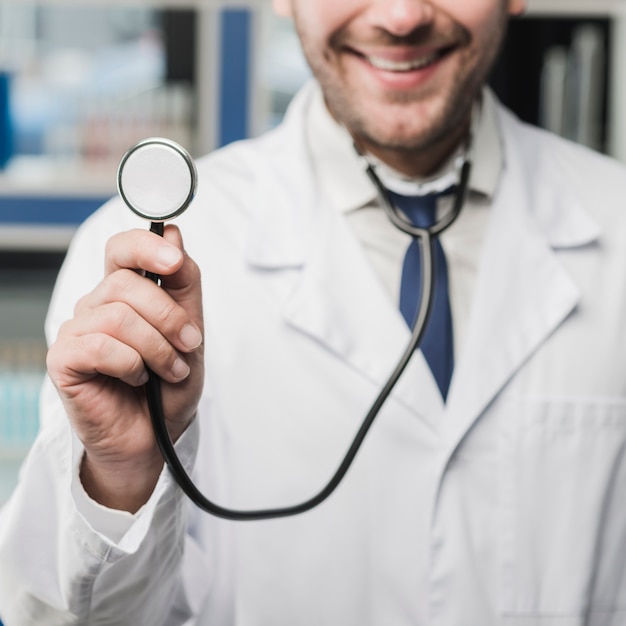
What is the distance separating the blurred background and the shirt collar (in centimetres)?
99

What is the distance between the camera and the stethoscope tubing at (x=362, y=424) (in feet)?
2.65

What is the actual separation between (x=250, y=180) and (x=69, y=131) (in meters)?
1.19

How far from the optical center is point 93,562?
0.91m

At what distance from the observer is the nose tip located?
1090mm

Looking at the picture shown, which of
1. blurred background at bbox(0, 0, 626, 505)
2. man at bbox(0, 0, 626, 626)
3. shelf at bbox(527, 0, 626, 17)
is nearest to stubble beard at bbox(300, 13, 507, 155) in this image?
man at bbox(0, 0, 626, 626)

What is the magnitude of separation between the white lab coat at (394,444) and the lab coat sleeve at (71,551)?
0.34 ft

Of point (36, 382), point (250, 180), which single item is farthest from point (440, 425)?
point (36, 382)

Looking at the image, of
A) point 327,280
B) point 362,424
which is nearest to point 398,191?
point 327,280

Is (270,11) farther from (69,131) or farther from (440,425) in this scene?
(440,425)

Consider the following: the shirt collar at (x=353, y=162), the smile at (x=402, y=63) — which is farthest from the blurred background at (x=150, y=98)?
the smile at (x=402, y=63)

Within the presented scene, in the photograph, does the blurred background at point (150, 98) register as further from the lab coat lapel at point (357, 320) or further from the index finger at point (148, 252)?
the index finger at point (148, 252)

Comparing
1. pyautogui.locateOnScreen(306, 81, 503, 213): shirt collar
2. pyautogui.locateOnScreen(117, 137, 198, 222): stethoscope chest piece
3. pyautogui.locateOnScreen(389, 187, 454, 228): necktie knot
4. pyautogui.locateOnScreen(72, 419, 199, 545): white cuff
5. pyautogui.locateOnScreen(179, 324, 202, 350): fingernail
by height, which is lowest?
pyautogui.locateOnScreen(72, 419, 199, 545): white cuff

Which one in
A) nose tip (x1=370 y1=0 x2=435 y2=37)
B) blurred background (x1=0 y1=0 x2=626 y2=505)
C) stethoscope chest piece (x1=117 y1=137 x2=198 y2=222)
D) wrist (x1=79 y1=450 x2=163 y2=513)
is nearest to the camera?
stethoscope chest piece (x1=117 y1=137 x2=198 y2=222)

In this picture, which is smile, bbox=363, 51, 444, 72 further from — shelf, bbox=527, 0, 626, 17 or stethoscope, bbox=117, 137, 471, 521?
shelf, bbox=527, 0, 626, 17
